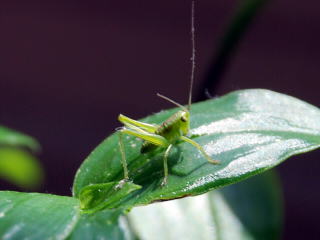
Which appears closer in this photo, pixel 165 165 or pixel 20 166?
pixel 165 165

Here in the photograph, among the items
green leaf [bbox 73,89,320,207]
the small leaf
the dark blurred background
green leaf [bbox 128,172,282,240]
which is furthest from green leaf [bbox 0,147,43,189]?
the dark blurred background

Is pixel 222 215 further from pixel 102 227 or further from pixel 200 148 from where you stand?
pixel 102 227

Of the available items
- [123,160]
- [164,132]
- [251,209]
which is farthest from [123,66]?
[123,160]

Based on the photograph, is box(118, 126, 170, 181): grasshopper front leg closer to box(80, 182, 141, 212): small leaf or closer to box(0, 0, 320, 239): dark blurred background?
box(80, 182, 141, 212): small leaf

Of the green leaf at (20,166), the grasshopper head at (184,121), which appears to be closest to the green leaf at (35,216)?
the grasshopper head at (184,121)

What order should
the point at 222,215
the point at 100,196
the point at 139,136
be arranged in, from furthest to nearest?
the point at 222,215 → the point at 139,136 → the point at 100,196

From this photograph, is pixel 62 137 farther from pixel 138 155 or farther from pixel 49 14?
pixel 138 155

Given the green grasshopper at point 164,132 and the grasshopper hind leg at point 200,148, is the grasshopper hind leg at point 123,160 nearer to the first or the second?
the green grasshopper at point 164,132
